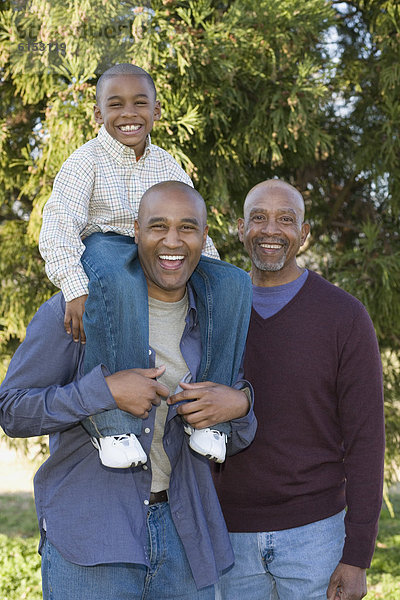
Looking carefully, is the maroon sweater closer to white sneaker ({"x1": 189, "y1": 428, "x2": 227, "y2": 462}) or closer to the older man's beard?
the older man's beard

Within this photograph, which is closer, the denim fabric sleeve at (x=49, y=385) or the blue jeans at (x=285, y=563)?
the denim fabric sleeve at (x=49, y=385)

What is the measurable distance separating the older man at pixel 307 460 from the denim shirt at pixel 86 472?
388 mm

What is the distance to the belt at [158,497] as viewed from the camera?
207 cm

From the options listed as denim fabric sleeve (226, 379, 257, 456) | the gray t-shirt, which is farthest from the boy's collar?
denim fabric sleeve (226, 379, 257, 456)

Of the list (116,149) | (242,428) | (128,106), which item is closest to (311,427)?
(242,428)

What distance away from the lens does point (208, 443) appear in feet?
6.54

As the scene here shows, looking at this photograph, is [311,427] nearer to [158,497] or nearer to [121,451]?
Result: [158,497]

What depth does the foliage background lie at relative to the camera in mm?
4582

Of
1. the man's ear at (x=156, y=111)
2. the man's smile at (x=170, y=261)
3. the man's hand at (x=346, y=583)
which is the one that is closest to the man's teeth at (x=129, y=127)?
the man's ear at (x=156, y=111)

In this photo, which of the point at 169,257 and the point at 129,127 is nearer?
the point at 169,257

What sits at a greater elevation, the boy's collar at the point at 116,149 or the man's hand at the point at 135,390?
the boy's collar at the point at 116,149

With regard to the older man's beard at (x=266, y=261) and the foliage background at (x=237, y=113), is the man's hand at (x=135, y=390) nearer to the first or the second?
the older man's beard at (x=266, y=261)

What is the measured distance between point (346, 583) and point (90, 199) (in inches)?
64.0

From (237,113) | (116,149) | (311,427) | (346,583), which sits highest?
(237,113)
